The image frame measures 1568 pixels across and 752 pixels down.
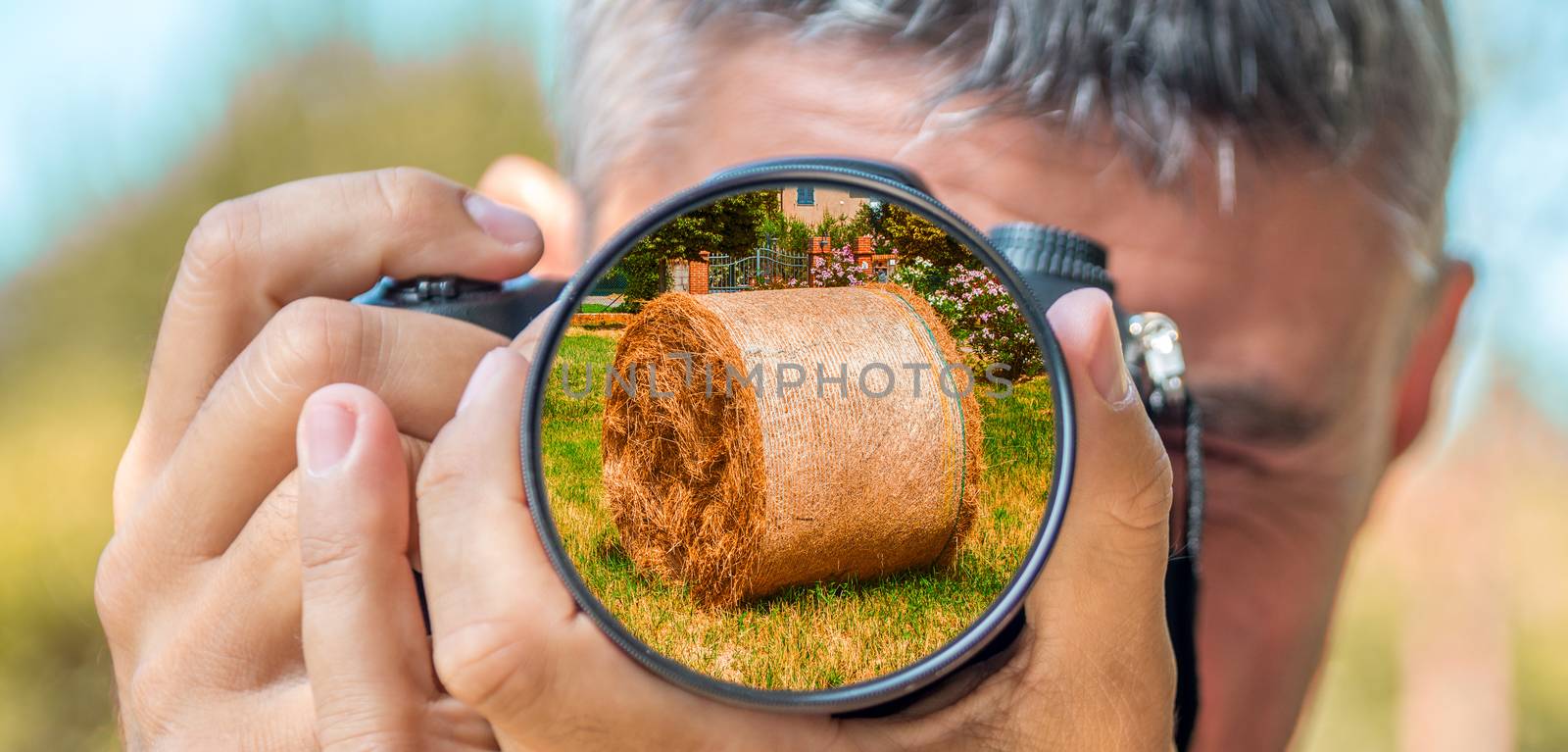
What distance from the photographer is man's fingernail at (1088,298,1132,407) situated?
43 cm

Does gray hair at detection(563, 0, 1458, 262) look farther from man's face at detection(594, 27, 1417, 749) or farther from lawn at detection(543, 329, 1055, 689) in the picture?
lawn at detection(543, 329, 1055, 689)

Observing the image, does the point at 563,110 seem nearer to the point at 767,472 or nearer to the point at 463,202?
the point at 463,202

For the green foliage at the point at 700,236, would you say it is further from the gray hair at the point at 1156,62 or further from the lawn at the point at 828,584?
the gray hair at the point at 1156,62

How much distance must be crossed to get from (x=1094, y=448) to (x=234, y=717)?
A: 0.54m

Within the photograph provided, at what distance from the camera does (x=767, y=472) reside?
465 millimetres

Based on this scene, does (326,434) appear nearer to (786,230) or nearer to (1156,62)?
(786,230)

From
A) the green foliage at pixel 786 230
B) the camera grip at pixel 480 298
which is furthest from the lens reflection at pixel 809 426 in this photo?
the camera grip at pixel 480 298

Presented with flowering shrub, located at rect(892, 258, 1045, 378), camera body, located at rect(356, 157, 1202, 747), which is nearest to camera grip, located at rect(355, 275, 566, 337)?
camera body, located at rect(356, 157, 1202, 747)

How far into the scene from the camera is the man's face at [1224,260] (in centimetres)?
63

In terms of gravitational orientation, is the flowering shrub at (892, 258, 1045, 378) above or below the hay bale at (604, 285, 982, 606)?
above

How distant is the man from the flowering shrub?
0.03 m

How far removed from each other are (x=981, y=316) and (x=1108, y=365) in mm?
64

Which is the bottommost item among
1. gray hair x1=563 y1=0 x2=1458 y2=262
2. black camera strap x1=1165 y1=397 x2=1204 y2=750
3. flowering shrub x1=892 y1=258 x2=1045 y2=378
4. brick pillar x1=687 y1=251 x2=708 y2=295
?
black camera strap x1=1165 y1=397 x2=1204 y2=750

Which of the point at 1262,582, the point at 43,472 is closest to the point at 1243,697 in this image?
the point at 1262,582
